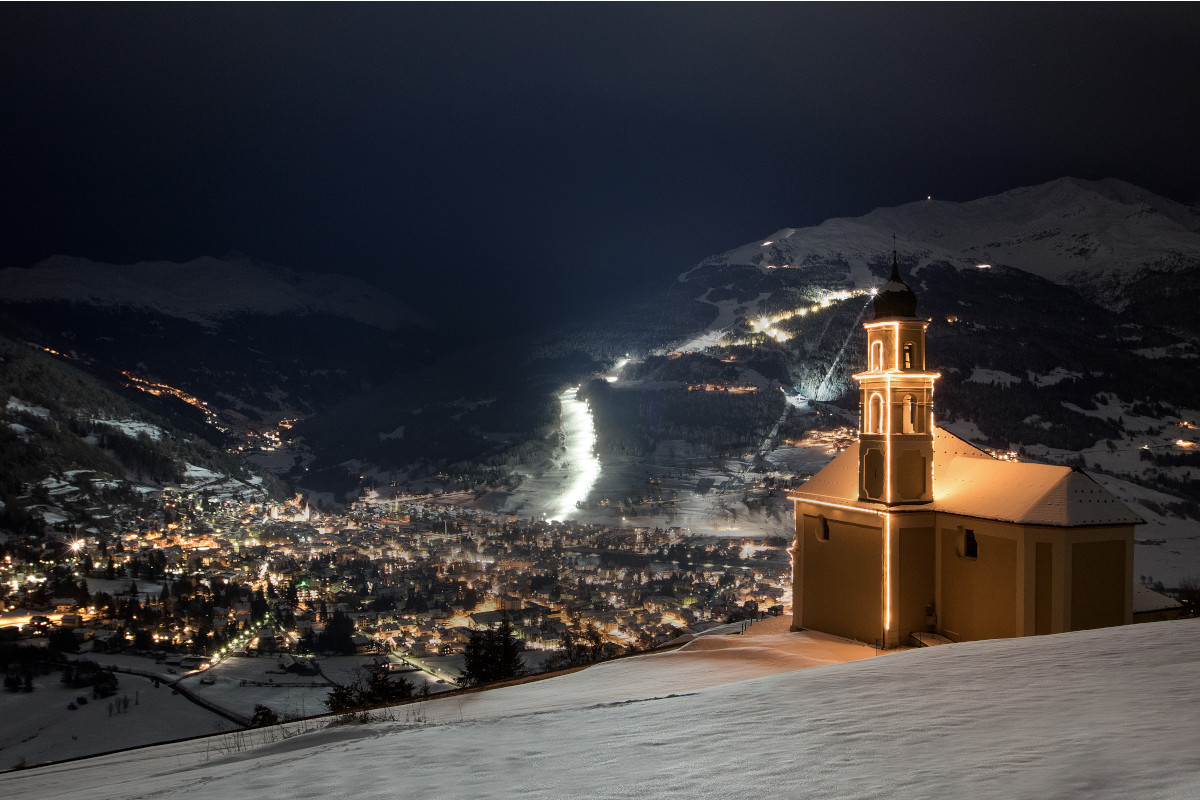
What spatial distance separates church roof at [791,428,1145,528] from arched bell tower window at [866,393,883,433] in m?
1.08

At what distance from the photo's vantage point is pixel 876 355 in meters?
18.0

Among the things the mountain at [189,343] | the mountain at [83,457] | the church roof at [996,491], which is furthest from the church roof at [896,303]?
the mountain at [189,343]

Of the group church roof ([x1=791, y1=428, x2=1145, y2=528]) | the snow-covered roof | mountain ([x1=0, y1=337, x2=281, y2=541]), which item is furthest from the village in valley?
the snow-covered roof

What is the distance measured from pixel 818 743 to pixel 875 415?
1297 centimetres

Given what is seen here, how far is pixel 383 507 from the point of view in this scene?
64.5m

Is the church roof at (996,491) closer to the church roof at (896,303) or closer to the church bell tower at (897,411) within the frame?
the church bell tower at (897,411)

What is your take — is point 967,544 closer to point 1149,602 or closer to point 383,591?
point 1149,602

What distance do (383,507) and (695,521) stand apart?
95.0 ft

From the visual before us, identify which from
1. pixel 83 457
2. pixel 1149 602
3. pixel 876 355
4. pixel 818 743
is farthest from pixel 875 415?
pixel 83 457

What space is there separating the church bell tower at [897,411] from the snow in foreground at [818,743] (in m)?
7.44

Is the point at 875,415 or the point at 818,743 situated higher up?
the point at 875,415

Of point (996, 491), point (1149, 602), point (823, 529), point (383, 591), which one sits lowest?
point (383, 591)

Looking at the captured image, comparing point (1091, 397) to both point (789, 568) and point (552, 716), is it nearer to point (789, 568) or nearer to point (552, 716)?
point (789, 568)

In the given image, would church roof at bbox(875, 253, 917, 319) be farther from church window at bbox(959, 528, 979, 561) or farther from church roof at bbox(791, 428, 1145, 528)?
church window at bbox(959, 528, 979, 561)
